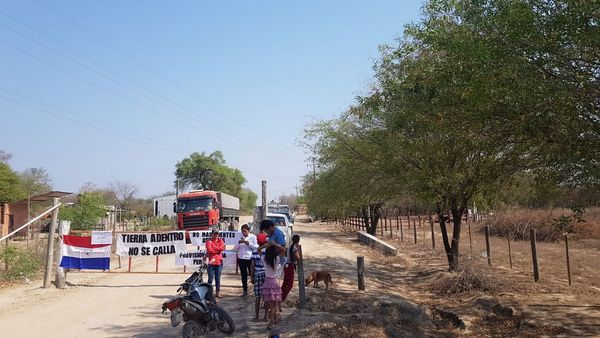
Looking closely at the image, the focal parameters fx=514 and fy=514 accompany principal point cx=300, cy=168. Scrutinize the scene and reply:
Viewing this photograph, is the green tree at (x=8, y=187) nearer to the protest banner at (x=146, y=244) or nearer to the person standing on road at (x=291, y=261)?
the protest banner at (x=146, y=244)

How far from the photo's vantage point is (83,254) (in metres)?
15.1

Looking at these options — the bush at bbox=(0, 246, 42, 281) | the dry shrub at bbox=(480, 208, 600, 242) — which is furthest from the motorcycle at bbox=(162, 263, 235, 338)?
the dry shrub at bbox=(480, 208, 600, 242)

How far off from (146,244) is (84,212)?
41.1 ft

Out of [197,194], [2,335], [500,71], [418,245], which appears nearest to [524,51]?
[500,71]

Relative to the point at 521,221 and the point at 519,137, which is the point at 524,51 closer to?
the point at 519,137

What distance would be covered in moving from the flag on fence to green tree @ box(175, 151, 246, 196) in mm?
89811

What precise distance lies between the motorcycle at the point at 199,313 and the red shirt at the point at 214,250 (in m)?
2.97

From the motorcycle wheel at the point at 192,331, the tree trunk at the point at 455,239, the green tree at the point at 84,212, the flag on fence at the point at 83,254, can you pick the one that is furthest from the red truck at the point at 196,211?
the motorcycle wheel at the point at 192,331

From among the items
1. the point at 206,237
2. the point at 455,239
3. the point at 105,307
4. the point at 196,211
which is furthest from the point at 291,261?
the point at 196,211

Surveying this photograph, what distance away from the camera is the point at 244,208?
119562 mm

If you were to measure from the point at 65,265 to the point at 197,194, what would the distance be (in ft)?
67.6

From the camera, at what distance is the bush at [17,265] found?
15.2 meters

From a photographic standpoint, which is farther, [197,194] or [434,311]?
[197,194]

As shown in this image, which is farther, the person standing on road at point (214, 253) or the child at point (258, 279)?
the person standing on road at point (214, 253)
